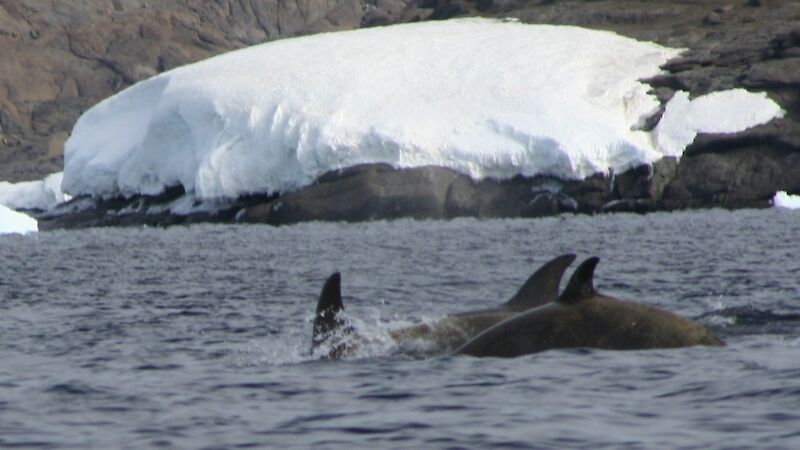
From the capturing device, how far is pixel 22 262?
3192cm

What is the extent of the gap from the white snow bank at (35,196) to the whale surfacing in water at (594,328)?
5934cm

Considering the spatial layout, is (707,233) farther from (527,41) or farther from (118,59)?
(118,59)

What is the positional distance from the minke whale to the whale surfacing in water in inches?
45.6

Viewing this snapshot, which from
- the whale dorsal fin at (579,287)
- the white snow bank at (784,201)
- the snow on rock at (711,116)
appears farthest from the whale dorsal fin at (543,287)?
the snow on rock at (711,116)

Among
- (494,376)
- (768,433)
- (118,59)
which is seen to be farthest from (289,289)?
(118,59)

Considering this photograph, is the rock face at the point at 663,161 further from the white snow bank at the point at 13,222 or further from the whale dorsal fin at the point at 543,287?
the whale dorsal fin at the point at 543,287

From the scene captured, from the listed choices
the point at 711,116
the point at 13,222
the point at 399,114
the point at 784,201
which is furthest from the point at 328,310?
the point at 399,114

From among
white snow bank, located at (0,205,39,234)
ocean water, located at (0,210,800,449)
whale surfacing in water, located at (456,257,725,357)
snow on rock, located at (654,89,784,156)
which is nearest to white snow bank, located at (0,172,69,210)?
white snow bank, located at (0,205,39,234)

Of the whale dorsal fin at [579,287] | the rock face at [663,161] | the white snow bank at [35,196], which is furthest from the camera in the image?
the white snow bank at [35,196]

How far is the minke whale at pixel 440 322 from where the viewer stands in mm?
12662

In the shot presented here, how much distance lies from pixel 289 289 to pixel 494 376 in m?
11.3

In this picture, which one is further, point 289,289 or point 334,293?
point 289,289

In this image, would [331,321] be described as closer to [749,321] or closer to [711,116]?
[749,321]

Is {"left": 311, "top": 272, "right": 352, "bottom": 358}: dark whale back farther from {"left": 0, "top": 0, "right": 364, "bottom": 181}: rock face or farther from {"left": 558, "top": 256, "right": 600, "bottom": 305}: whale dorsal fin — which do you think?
{"left": 0, "top": 0, "right": 364, "bottom": 181}: rock face
